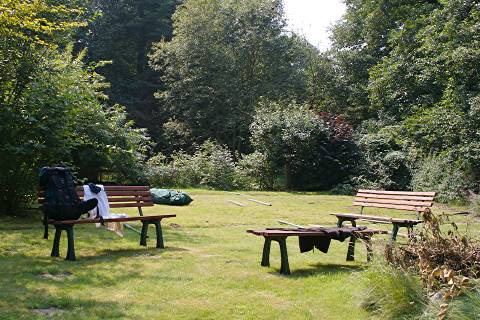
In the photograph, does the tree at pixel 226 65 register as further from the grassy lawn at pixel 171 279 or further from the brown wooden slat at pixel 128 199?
the grassy lawn at pixel 171 279

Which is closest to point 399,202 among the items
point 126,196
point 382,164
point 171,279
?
point 126,196

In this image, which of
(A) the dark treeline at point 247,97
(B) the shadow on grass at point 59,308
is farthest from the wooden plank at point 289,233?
(A) the dark treeline at point 247,97

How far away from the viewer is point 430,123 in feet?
65.3

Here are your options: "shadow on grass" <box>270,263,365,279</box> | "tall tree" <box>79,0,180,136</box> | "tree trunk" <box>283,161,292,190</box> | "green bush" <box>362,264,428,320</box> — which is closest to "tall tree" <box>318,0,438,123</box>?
"tree trunk" <box>283,161,292,190</box>

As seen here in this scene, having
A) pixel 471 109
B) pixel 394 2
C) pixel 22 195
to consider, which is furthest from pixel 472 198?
pixel 394 2

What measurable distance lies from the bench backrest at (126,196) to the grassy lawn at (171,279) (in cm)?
57

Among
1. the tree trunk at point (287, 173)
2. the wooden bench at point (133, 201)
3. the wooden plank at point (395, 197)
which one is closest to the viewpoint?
the wooden bench at point (133, 201)

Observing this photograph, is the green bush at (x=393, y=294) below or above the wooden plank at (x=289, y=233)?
below

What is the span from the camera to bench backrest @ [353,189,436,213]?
930 centimetres

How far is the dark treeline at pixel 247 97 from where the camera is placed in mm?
10695

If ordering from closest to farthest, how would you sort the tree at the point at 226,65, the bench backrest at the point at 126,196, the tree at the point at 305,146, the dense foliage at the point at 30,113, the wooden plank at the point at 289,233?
the wooden plank at the point at 289,233 → the bench backrest at the point at 126,196 → the dense foliage at the point at 30,113 → the tree at the point at 305,146 → the tree at the point at 226,65

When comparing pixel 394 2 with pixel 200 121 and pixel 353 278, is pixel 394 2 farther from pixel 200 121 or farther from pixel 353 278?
pixel 353 278

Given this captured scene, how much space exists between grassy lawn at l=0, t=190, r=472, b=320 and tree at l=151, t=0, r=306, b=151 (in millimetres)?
22302

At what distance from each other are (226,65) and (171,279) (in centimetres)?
2692
